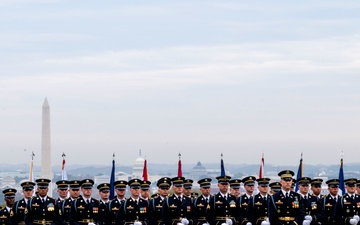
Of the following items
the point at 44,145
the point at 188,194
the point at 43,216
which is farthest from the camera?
the point at 44,145

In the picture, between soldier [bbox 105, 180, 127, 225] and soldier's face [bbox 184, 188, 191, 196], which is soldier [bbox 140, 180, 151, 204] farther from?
soldier's face [bbox 184, 188, 191, 196]

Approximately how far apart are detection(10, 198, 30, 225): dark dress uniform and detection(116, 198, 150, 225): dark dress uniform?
10.5 ft

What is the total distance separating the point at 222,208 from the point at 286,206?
3.05 metres

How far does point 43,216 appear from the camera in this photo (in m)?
37.8

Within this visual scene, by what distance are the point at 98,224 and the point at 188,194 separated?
160 inches

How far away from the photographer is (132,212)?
37938 mm

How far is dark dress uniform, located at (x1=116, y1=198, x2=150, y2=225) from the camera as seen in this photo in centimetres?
3794

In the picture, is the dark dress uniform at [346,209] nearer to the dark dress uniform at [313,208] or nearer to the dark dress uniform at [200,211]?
the dark dress uniform at [313,208]

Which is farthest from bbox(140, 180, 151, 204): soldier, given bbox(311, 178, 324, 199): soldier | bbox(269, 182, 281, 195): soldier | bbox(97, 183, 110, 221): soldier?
bbox(311, 178, 324, 199): soldier

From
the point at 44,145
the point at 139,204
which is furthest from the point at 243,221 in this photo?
the point at 44,145

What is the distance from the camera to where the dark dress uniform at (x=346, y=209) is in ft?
126

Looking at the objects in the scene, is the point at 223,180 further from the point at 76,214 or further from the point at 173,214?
the point at 76,214

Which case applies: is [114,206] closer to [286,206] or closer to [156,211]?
[156,211]

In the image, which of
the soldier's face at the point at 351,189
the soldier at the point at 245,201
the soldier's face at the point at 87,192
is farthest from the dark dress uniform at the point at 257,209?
the soldier's face at the point at 87,192
